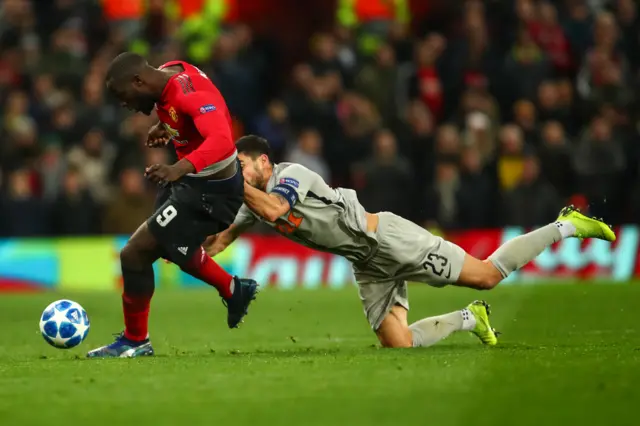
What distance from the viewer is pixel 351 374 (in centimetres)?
707

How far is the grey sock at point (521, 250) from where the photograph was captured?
9125mm

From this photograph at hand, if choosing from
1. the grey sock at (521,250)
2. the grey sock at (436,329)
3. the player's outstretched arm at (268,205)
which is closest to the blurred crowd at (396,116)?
the grey sock at (521,250)

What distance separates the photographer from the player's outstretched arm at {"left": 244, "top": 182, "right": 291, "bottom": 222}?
27.4 feet

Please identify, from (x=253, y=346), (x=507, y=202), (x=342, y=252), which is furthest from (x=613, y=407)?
(x=507, y=202)

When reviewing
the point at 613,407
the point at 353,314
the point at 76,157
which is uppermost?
the point at 76,157

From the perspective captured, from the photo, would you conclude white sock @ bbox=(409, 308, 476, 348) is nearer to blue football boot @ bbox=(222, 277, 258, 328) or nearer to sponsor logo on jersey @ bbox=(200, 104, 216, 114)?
blue football boot @ bbox=(222, 277, 258, 328)

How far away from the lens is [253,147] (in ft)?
29.2

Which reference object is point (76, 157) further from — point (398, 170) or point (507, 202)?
point (507, 202)

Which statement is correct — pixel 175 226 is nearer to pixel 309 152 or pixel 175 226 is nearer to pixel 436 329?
pixel 436 329

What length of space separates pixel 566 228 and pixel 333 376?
3197mm

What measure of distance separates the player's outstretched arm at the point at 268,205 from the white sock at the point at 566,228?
2338mm

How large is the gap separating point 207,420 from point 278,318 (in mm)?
6990

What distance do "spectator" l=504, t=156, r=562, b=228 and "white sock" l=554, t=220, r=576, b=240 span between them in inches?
286

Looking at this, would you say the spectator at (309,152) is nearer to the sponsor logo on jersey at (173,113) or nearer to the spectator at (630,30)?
the spectator at (630,30)
